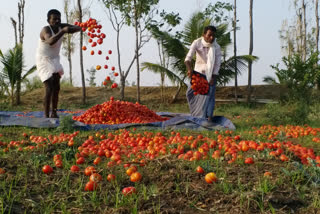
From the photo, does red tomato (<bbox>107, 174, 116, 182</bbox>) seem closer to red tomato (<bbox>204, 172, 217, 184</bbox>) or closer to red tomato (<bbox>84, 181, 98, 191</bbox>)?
red tomato (<bbox>84, 181, 98, 191</bbox>)

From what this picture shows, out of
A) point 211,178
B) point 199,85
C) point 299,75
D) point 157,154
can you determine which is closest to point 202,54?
point 199,85

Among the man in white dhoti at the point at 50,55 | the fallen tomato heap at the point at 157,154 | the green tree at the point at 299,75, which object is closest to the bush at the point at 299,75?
the green tree at the point at 299,75

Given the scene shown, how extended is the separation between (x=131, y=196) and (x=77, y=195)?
40 centimetres

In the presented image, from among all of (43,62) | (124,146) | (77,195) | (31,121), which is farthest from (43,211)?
(43,62)

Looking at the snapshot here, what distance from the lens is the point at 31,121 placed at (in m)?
6.16

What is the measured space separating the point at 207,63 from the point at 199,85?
21.3 inches

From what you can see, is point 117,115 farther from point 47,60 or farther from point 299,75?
point 299,75

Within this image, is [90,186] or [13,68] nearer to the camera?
[90,186]

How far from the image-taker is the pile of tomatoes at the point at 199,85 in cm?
659

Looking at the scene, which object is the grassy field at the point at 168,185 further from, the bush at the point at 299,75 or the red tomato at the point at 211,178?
the bush at the point at 299,75

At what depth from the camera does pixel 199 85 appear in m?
6.60

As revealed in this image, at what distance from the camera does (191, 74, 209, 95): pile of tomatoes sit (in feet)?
21.6

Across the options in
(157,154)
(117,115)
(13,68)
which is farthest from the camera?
(13,68)

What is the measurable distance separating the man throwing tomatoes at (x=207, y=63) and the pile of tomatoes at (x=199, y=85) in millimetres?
85
